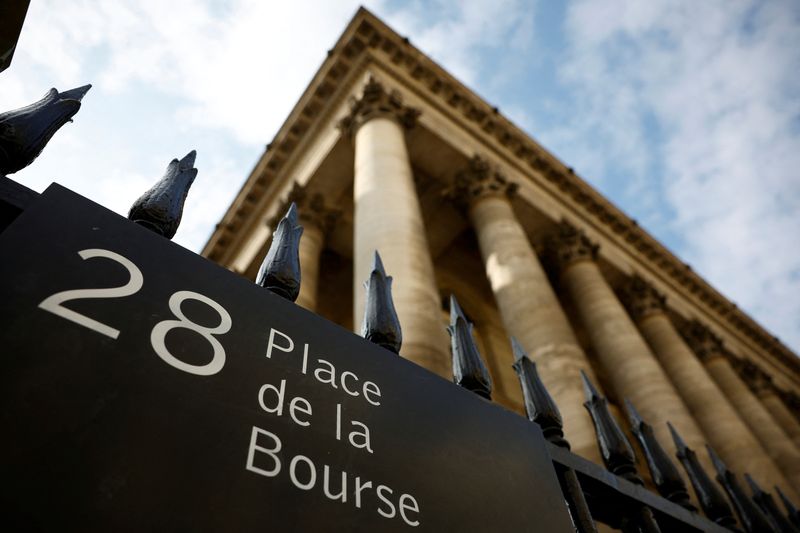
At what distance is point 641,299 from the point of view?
1516 cm

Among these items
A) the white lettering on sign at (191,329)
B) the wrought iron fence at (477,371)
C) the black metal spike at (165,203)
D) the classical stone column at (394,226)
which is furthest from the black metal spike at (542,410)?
the classical stone column at (394,226)

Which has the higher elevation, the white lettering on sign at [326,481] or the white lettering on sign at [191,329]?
the white lettering on sign at [191,329]

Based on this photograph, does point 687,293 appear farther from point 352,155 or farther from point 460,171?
point 352,155

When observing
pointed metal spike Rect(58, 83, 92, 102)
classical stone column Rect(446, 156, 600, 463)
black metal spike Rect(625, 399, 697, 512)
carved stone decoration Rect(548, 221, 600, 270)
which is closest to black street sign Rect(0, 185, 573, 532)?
pointed metal spike Rect(58, 83, 92, 102)

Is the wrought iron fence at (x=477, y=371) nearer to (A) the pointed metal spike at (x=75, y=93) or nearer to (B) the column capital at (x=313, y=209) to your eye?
(A) the pointed metal spike at (x=75, y=93)

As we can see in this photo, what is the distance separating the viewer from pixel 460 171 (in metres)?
12.8

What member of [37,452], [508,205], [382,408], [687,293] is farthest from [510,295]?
[687,293]

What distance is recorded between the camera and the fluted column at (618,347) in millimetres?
9930

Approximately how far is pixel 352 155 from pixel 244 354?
37.4 ft

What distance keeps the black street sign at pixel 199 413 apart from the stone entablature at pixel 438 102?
12.4 meters

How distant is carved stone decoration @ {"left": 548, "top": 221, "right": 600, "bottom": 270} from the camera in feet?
44.6

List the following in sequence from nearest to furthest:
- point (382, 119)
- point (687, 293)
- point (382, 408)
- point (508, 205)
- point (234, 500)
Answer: point (234, 500) → point (382, 408) → point (382, 119) → point (508, 205) → point (687, 293)

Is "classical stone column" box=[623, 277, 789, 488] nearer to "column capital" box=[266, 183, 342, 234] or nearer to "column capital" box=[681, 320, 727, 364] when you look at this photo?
"column capital" box=[681, 320, 727, 364]

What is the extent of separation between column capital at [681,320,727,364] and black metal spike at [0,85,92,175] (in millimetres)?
18578
